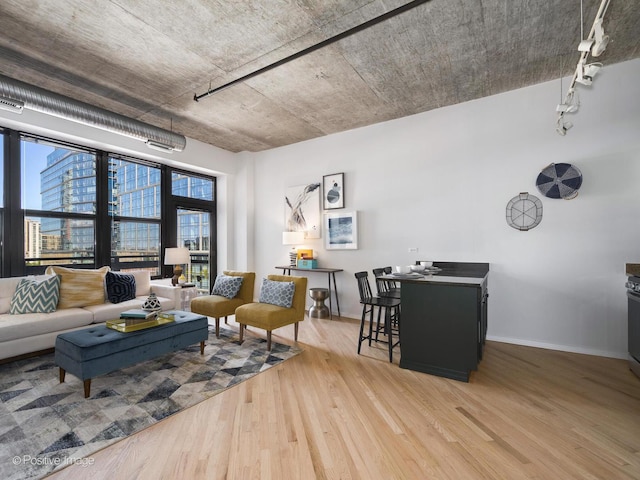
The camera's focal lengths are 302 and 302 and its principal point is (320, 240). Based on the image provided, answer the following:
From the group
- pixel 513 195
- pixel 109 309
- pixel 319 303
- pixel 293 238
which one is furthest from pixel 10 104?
pixel 513 195

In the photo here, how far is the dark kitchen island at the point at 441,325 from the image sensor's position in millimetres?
2854

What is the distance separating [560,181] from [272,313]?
391cm

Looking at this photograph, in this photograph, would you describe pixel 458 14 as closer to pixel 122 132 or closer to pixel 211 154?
pixel 122 132

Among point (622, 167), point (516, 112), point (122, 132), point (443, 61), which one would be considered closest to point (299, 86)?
point (443, 61)

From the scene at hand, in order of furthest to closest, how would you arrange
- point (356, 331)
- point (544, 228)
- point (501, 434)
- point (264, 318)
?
point (356, 331) → point (544, 228) → point (264, 318) → point (501, 434)

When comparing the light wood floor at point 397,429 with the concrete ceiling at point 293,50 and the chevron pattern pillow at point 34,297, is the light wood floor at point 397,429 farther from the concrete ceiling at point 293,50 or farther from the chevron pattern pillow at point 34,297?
the concrete ceiling at point 293,50

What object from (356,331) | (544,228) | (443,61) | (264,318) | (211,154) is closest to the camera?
(443,61)

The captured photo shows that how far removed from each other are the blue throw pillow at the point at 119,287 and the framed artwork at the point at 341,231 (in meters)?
3.23

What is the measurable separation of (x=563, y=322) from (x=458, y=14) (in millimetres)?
3663

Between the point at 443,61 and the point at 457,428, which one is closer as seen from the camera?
the point at 457,428

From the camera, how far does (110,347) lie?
2.63m

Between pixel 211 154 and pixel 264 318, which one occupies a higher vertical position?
pixel 211 154

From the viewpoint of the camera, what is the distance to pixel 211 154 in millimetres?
6312

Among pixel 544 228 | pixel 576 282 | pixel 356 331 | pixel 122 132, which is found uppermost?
pixel 122 132
